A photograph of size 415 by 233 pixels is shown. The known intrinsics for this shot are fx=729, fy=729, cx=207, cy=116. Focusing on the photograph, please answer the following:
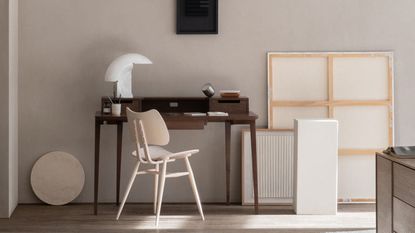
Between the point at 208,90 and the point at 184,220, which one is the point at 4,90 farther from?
the point at 184,220

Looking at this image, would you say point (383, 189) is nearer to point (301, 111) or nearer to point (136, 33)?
point (301, 111)

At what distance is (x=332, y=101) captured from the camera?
20.8ft

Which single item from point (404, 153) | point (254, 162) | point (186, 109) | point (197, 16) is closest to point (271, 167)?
point (254, 162)

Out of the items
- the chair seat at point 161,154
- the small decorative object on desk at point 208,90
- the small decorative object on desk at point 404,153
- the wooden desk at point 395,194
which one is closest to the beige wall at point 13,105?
the chair seat at point 161,154

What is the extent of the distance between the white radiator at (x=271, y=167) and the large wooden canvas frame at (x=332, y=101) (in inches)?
5.5

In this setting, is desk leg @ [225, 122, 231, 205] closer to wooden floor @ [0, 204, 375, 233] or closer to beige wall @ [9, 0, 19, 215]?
wooden floor @ [0, 204, 375, 233]

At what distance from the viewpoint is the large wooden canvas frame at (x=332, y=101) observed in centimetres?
635

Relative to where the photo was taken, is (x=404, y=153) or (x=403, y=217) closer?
(x=403, y=217)

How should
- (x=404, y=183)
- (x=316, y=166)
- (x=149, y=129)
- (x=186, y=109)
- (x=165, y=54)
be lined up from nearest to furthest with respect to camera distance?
(x=404, y=183) < (x=149, y=129) < (x=316, y=166) < (x=186, y=109) < (x=165, y=54)

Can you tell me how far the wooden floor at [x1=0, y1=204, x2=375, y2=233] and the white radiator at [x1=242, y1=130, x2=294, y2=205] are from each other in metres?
0.18

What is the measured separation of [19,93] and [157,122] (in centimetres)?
158

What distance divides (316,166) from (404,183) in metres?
2.00

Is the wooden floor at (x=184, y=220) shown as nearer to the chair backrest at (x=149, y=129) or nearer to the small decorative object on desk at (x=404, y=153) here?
the chair backrest at (x=149, y=129)

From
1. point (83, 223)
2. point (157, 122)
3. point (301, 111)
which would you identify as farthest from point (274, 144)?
point (83, 223)
